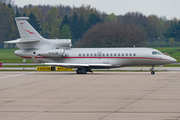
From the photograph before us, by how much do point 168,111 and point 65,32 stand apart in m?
125

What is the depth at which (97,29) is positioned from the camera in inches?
3597

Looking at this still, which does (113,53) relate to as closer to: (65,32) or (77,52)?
(77,52)

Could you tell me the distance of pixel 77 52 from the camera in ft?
129

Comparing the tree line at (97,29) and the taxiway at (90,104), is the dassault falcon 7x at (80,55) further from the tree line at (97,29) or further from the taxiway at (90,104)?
the tree line at (97,29)

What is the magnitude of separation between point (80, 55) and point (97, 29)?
174ft

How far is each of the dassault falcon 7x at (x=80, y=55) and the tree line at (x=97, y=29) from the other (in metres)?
43.7

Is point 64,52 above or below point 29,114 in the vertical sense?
above

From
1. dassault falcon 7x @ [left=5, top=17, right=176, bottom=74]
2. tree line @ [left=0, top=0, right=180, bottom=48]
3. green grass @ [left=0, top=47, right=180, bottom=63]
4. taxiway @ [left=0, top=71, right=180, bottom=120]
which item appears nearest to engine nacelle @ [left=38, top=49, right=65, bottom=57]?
dassault falcon 7x @ [left=5, top=17, right=176, bottom=74]

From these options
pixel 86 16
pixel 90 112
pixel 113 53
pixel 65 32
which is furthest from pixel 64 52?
pixel 86 16

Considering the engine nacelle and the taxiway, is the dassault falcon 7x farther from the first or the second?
the taxiway

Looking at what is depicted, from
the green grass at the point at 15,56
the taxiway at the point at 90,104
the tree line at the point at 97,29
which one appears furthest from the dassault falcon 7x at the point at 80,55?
the tree line at the point at 97,29

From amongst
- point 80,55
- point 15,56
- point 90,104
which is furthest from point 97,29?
point 90,104

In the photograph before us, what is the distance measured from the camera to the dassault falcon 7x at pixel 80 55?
38062 millimetres

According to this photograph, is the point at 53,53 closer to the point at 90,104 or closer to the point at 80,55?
the point at 80,55
